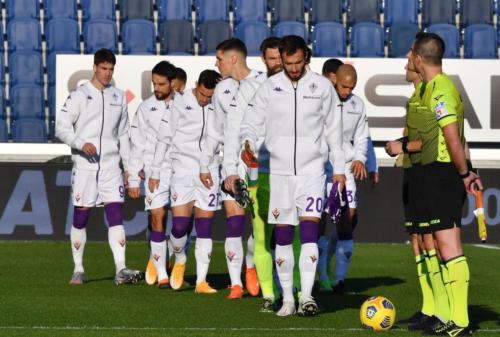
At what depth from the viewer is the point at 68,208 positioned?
18266 mm

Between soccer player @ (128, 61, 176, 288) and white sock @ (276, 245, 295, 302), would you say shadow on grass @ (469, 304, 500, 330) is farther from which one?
soccer player @ (128, 61, 176, 288)

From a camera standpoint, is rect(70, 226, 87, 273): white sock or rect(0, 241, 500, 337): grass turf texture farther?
rect(70, 226, 87, 273): white sock

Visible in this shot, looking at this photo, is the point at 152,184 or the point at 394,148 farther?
the point at 152,184

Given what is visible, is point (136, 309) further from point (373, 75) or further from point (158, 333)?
point (373, 75)

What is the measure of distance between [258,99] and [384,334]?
217cm

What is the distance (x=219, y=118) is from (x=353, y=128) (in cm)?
157

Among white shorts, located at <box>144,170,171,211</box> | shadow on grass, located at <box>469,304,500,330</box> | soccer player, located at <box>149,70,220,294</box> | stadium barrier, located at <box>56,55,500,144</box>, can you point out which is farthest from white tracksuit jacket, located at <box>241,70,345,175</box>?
stadium barrier, located at <box>56,55,500,144</box>

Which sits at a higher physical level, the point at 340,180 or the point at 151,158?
the point at 151,158

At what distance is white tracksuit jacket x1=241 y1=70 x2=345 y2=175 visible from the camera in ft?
31.5

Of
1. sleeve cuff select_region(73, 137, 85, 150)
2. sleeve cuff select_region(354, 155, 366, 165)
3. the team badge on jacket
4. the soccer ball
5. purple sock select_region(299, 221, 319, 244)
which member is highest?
sleeve cuff select_region(73, 137, 85, 150)

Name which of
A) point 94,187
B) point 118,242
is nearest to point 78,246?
point 118,242

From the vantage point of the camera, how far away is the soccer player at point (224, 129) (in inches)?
445

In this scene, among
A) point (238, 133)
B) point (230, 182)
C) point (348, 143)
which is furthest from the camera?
point (348, 143)

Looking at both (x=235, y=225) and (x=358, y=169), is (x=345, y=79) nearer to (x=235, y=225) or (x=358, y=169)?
(x=358, y=169)
